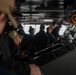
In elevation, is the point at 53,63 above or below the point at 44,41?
above

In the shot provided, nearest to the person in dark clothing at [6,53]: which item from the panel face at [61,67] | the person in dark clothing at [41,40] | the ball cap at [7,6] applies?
the ball cap at [7,6]

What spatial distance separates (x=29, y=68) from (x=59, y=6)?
9332 mm

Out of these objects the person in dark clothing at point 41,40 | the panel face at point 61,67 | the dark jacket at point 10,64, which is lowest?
the person in dark clothing at point 41,40

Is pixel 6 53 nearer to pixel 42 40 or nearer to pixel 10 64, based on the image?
pixel 10 64

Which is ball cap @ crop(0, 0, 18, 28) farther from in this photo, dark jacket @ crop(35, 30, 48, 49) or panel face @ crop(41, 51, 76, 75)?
dark jacket @ crop(35, 30, 48, 49)

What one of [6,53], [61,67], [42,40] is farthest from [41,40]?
[6,53]

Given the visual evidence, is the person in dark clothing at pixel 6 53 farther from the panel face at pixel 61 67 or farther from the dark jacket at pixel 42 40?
A: the dark jacket at pixel 42 40

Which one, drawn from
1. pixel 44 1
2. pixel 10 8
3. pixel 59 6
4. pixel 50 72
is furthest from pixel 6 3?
pixel 59 6

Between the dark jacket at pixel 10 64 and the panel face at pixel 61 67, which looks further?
the panel face at pixel 61 67

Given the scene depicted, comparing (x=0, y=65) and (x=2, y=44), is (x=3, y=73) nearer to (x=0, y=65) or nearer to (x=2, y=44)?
(x=0, y=65)

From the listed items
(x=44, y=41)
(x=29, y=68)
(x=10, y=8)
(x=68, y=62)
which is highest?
(x=10, y=8)

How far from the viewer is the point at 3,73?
105cm

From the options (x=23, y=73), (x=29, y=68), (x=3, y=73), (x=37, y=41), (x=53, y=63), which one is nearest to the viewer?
(x=3, y=73)

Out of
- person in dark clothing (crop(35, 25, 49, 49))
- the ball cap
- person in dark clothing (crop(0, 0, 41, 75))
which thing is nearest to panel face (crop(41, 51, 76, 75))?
person in dark clothing (crop(35, 25, 49, 49))
